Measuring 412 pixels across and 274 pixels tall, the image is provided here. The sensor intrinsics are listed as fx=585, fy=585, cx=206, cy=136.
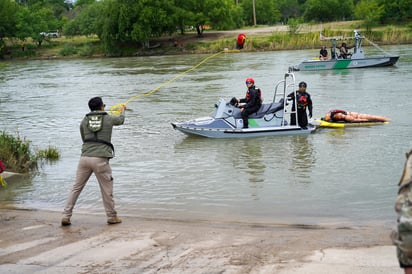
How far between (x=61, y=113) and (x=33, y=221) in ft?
52.2

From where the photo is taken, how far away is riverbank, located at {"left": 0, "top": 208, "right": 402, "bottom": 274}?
19.2ft

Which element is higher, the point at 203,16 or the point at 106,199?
the point at 203,16

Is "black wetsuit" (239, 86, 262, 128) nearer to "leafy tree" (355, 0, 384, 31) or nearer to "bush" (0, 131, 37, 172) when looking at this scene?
"bush" (0, 131, 37, 172)

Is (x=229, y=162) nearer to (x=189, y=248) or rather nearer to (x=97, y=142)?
(x=97, y=142)

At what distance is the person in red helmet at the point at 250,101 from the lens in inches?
583

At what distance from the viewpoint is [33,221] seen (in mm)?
8594

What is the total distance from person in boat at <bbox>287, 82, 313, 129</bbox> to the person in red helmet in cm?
83

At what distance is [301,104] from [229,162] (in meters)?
2.89

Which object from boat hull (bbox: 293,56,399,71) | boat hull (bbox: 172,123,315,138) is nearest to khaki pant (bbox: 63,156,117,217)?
boat hull (bbox: 172,123,315,138)

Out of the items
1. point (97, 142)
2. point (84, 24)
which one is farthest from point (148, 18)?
point (97, 142)

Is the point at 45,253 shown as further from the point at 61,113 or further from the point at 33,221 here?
the point at 61,113

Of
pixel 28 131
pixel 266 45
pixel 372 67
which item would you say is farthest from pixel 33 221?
pixel 266 45

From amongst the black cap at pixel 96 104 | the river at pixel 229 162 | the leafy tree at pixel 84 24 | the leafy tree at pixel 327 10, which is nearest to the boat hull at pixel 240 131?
the river at pixel 229 162

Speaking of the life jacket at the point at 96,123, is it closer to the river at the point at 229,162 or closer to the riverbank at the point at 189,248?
the riverbank at the point at 189,248
